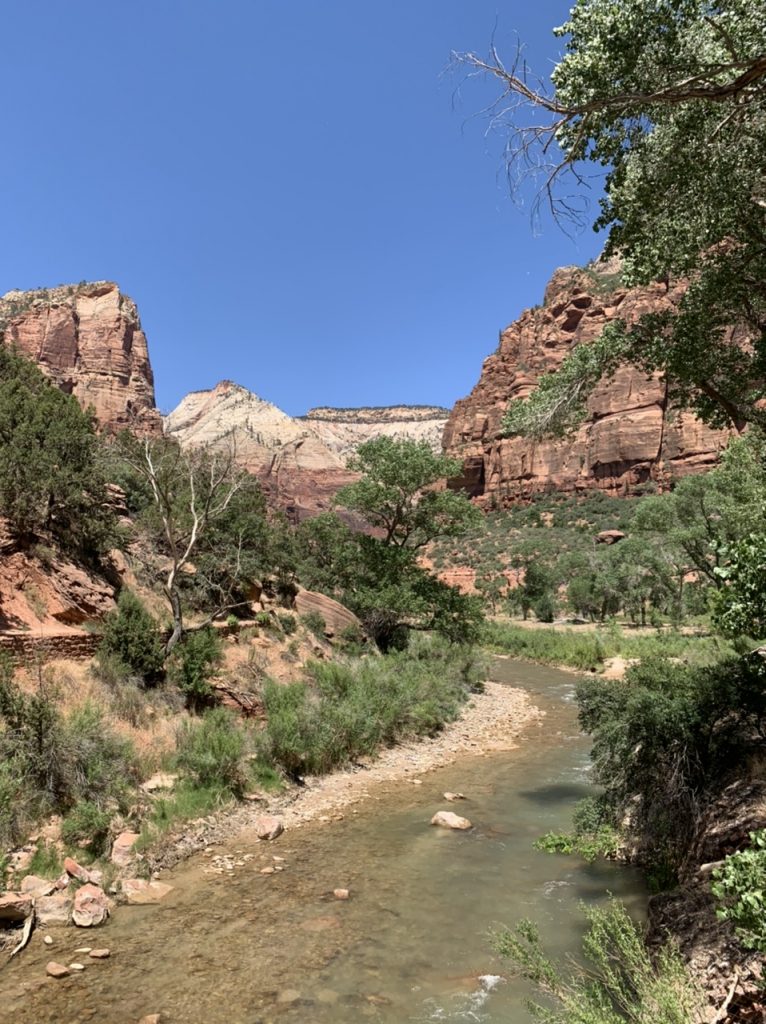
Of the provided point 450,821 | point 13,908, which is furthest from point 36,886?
point 450,821

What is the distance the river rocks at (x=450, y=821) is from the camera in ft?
32.4

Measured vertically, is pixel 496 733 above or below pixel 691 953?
below

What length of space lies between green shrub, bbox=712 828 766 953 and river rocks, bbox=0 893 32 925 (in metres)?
6.71

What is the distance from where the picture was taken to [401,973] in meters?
Answer: 5.84

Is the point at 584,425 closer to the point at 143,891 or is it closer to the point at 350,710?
the point at 350,710

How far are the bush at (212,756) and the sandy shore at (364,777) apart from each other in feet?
1.61

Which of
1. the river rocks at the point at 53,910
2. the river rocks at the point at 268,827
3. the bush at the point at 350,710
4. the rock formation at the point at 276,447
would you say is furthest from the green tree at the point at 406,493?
the rock formation at the point at 276,447

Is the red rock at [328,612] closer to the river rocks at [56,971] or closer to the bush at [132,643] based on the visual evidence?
the bush at [132,643]

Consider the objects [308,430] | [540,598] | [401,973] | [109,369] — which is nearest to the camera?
[401,973]

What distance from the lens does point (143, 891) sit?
7410mm

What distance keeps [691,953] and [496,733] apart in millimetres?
12567

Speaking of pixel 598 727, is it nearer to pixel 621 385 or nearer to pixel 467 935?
pixel 467 935

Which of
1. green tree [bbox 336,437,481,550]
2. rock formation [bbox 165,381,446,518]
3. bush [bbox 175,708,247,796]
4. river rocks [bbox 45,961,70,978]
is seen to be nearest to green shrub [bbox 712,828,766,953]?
river rocks [bbox 45,961,70,978]

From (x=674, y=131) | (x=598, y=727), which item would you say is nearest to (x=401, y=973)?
(x=598, y=727)
